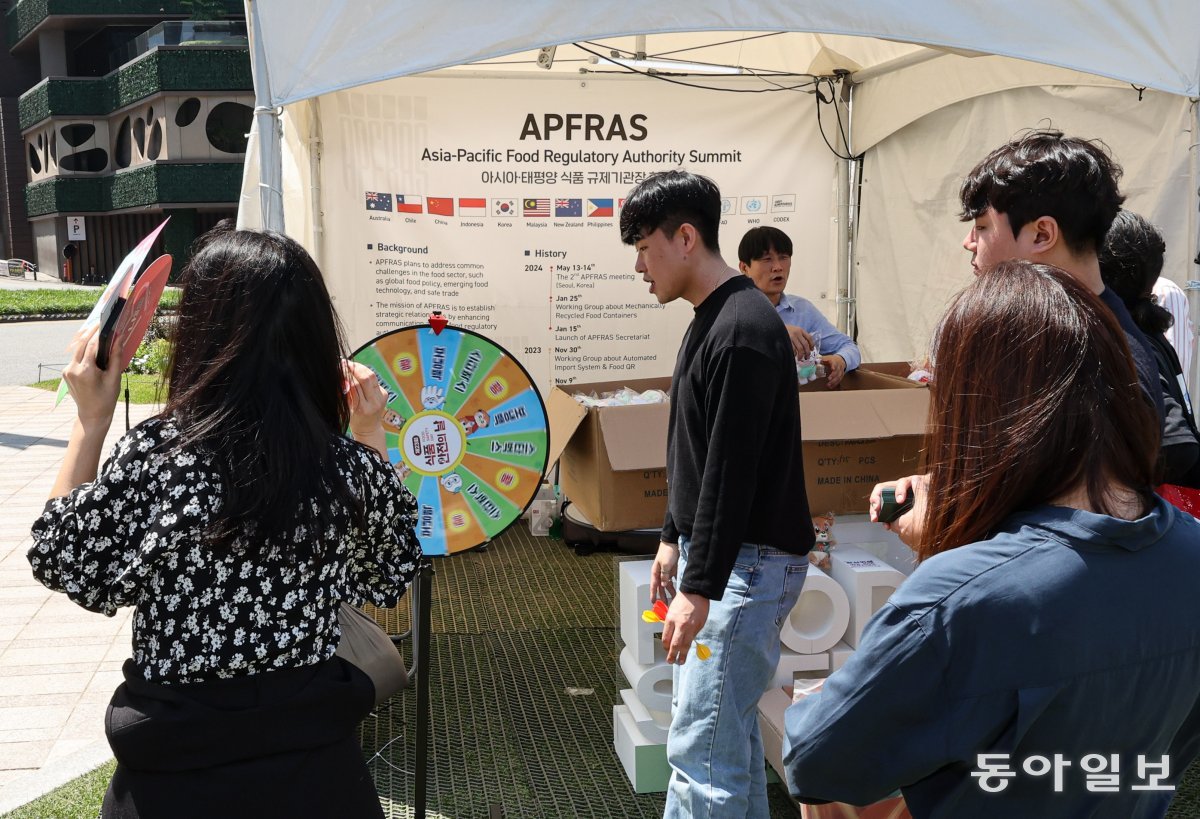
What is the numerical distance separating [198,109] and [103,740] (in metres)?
26.1

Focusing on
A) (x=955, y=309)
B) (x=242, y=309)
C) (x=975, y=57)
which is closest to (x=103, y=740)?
(x=242, y=309)

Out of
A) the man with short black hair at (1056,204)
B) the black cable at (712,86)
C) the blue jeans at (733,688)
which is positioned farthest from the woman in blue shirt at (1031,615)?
the black cable at (712,86)

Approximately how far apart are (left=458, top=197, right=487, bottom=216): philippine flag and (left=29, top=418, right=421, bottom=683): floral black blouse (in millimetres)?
4093

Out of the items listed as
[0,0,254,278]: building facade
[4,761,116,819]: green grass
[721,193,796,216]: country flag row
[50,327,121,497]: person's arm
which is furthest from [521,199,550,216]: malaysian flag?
[0,0,254,278]: building facade

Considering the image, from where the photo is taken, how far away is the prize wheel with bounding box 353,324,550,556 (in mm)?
3316

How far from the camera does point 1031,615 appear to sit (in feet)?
3.19

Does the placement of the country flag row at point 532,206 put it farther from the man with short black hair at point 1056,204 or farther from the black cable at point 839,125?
the man with short black hair at point 1056,204

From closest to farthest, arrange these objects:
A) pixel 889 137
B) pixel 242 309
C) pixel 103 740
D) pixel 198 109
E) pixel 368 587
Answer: pixel 242 309, pixel 368 587, pixel 103 740, pixel 889 137, pixel 198 109

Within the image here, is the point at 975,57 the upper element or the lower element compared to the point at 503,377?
upper

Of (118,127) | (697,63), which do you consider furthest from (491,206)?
(118,127)

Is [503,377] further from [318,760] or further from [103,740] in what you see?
[318,760]

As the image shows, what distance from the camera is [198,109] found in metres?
26.5

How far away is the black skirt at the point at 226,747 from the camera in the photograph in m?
1.41

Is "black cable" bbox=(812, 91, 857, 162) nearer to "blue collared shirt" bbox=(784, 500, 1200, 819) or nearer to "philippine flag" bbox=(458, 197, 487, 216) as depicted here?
"philippine flag" bbox=(458, 197, 487, 216)
